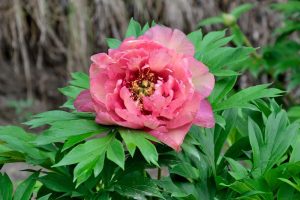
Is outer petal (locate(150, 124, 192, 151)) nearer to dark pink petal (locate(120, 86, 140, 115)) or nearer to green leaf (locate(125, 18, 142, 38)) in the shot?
dark pink petal (locate(120, 86, 140, 115))

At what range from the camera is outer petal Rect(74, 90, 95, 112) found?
3.05ft

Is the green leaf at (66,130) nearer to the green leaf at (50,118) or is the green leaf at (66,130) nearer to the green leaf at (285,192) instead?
the green leaf at (50,118)

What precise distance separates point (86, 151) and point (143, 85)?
0.13 meters

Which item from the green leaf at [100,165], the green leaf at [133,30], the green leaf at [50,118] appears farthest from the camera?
the green leaf at [133,30]

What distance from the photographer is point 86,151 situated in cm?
87

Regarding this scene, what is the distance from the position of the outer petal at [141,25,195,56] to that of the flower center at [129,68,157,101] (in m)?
0.07

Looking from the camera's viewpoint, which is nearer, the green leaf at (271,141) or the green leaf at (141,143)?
the green leaf at (141,143)

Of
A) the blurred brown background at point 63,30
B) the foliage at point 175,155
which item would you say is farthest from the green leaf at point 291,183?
the blurred brown background at point 63,30

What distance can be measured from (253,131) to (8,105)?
3.16 metres

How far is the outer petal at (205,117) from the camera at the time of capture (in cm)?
90

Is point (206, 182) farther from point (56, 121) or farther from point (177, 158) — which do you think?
point (56, 121)

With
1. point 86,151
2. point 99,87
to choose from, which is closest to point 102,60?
point 99,87

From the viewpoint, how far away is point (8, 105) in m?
3.97

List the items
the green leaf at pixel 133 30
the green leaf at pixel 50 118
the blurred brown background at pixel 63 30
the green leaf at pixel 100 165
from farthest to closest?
the blurred brown background at pixel 63 30 → the green leaf at pixel 133 30 → the green leaf at pixel 50 118 → the green leaf at pixel 100 165
